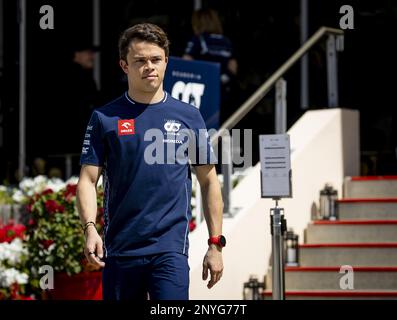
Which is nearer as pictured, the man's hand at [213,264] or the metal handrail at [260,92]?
the man's hand at [213,264]

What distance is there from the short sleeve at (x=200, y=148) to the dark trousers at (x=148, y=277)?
47cm

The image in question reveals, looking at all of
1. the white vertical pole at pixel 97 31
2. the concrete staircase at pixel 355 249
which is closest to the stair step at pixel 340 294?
the concrete staircase at pixel 355 249

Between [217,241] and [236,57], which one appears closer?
[217,241]

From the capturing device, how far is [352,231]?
9.84 meters

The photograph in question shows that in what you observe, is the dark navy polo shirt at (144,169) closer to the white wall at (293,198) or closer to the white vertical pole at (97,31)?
the white wall at (293,198)

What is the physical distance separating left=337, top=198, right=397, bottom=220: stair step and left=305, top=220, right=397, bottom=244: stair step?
0.30 meters

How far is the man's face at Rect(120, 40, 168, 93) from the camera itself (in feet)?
17.8

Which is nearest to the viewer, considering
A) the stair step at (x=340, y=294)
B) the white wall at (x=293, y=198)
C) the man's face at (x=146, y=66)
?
the man's face at (x=146, y=66)

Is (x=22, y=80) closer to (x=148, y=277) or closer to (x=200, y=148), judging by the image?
(x=200, y=148)

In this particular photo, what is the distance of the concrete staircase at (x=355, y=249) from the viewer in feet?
29.9

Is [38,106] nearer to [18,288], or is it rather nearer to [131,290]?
[18,288]

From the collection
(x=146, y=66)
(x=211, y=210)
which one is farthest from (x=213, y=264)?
(x=146, y=66)

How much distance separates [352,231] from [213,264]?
461 cm

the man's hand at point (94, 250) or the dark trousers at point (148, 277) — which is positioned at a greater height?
the man's hand at point (94, 250)
